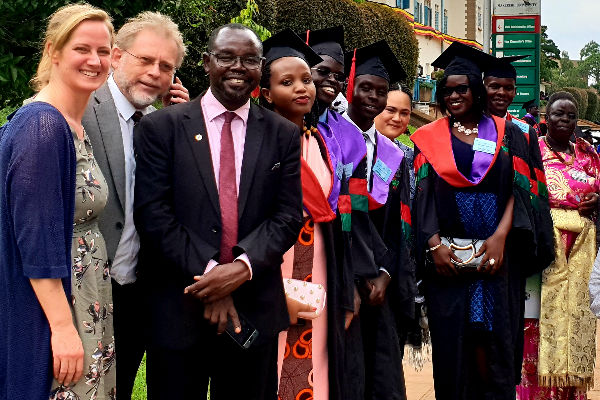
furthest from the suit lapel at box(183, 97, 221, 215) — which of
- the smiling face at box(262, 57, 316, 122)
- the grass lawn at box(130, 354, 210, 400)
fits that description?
the grass lawn at box(130, 354, 210, 400)

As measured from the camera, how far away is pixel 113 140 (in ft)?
12.9

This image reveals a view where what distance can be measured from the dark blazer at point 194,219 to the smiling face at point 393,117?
101 inches

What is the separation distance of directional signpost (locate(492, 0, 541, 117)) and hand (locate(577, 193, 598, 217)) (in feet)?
23.8

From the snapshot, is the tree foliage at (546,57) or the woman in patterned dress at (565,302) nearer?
the woman in patterned dress at (565,302)

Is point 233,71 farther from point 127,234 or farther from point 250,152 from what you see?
point 127,234

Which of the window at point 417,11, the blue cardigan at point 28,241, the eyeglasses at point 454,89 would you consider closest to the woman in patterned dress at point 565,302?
the eyeglasses at point 454,89

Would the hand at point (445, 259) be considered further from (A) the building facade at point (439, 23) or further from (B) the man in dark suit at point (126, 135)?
(A) the building facade at point (439, 23)

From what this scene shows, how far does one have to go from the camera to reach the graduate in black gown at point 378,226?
16.4ft

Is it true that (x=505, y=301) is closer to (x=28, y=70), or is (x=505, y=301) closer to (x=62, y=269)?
(x=62, y=269)

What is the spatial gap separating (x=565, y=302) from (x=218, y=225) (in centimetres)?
372

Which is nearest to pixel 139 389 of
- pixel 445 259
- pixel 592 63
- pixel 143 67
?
pixel 445 259

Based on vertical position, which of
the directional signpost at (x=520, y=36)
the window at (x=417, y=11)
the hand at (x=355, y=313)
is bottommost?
the hand at (x=355, y=313)

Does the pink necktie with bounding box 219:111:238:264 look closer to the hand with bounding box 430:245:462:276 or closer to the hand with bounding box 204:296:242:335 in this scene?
the hand with bounding box 204:296:242:335

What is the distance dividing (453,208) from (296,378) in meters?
1.78
